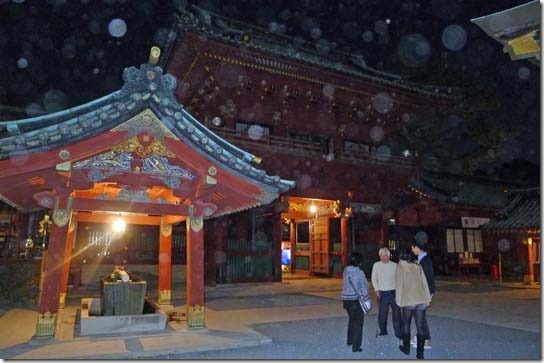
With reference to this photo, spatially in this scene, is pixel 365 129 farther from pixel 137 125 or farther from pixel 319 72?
pixel 137 125

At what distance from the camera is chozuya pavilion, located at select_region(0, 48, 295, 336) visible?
6.58 meters

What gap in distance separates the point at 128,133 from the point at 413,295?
5433 mm

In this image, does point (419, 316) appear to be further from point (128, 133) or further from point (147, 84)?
point (147, 84)

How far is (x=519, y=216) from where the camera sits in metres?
17.2

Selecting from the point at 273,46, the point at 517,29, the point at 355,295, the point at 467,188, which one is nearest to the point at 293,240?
the point at 273,46

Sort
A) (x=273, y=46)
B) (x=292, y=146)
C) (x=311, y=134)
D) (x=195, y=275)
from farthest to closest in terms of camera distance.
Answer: (x=273, y=46) < (x=311, y=134) < (x=292, y=146) < (x=195, y=275)

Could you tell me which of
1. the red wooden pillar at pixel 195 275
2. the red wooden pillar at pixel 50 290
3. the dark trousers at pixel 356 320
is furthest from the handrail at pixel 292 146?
the dark trousers at pixel 356 320

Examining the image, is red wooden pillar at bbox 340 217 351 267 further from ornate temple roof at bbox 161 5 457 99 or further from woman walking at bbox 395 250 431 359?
woman walking at bbox 395 250 431 359

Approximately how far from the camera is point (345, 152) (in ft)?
59.3

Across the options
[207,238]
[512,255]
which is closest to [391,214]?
[512,255]

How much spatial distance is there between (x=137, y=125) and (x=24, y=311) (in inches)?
264

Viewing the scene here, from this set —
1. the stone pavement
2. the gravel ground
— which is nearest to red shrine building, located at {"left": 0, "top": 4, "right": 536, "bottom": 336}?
the stone pavement

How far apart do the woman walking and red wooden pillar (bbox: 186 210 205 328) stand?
383cm

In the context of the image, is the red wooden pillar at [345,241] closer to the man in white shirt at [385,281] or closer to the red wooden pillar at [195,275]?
the man in white shirt at [385,281]
